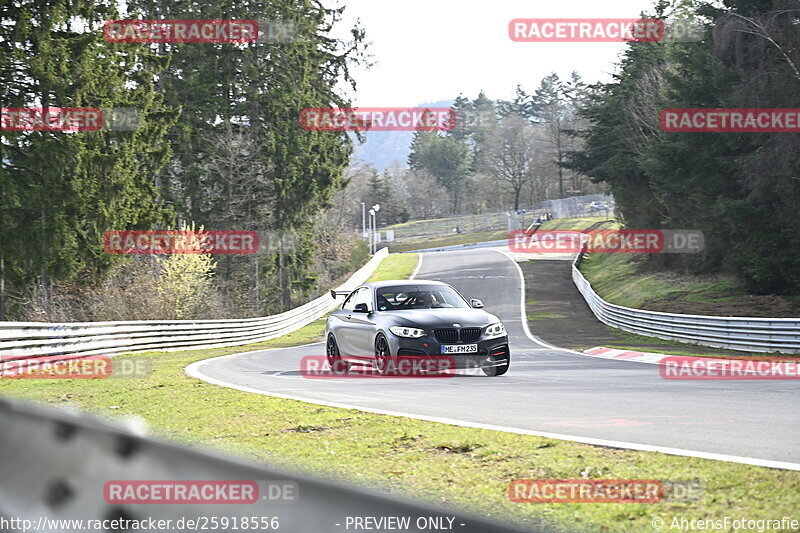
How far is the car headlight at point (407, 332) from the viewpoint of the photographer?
45.6 feet

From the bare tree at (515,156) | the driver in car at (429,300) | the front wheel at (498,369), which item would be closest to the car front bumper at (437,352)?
the front wheel at (498,369)

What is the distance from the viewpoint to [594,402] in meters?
10.0

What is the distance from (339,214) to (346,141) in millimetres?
45385

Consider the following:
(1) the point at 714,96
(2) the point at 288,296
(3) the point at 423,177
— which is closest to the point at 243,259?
(2) the point at 288,296

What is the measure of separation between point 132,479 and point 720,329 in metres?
23.4

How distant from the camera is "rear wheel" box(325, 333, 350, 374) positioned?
54.5 ft

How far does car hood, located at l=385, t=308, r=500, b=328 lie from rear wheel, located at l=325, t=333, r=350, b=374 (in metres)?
2.12

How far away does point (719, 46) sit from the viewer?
28219mm

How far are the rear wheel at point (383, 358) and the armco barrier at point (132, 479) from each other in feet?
36.8

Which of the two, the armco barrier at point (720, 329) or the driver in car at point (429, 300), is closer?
the driver in car at point (429, 300)

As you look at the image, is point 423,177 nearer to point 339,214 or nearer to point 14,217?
point 339,214

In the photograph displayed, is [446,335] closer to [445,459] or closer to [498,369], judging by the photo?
[498,369]

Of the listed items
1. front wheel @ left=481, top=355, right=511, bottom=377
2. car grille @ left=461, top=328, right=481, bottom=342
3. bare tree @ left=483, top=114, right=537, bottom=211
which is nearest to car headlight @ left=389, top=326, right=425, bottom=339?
car grille @ left=461, top=328, right=481, bottom=342

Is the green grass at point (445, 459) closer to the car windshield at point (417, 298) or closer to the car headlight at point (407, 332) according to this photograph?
the car headlight at point (407, 332)
